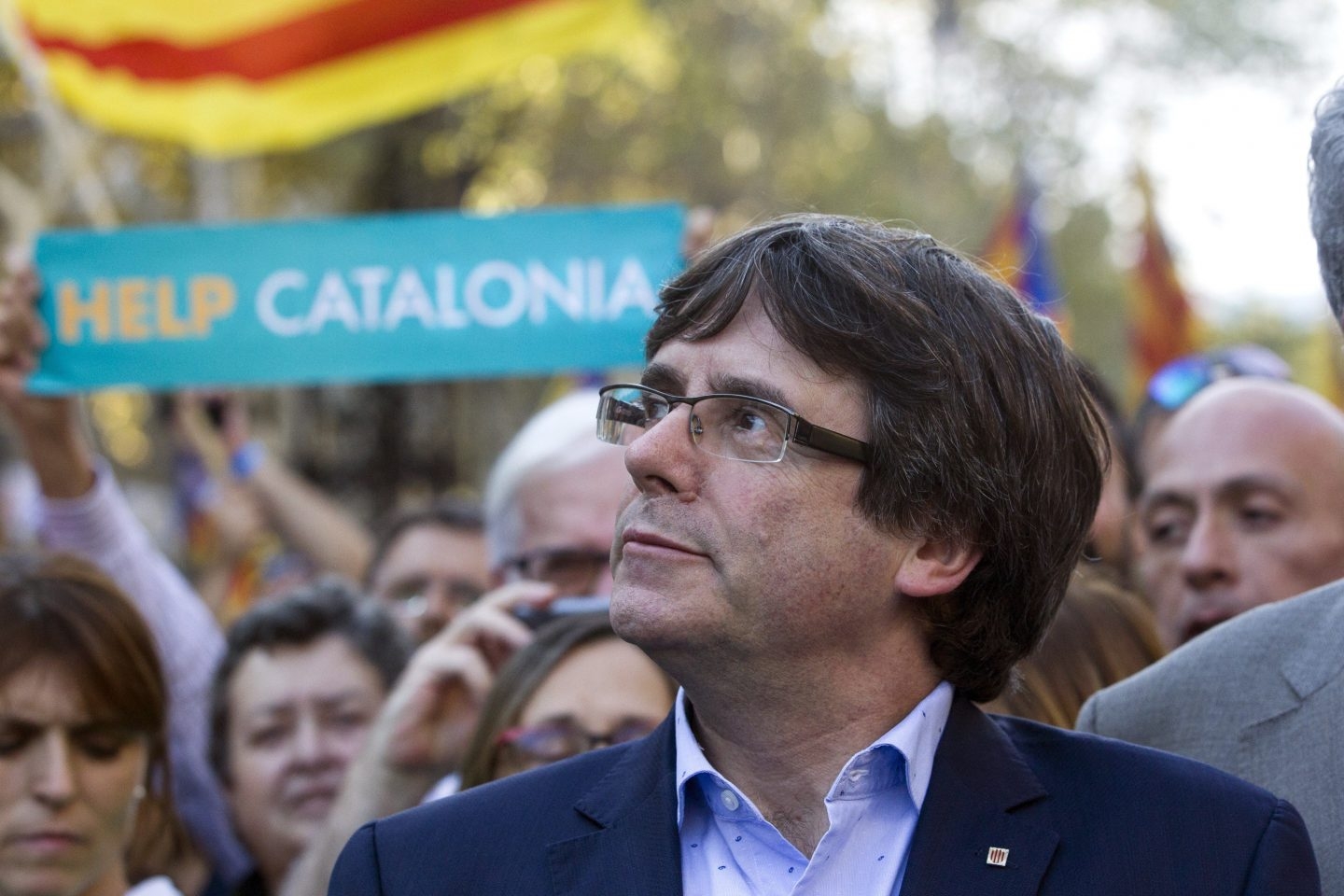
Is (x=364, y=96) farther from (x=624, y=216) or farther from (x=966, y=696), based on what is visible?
(x=966, y=696)

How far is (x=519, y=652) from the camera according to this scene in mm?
3406

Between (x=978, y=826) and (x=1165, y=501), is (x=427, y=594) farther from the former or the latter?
(x=978, y=826)

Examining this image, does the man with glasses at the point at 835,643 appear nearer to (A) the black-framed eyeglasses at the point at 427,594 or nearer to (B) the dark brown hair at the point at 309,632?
(B) the dark brown hair at the point at 309,632

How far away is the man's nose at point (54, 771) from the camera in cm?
316

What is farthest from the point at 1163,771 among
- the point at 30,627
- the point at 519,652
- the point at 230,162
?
the point at 230,162

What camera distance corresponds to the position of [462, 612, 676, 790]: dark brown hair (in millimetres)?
3236

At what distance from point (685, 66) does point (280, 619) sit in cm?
1155

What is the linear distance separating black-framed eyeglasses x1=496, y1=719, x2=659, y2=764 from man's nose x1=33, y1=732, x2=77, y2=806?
2.69 feet

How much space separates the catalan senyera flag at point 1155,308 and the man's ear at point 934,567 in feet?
17.5

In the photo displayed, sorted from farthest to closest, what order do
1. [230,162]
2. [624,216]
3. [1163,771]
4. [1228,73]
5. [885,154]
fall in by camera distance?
[1228,73] < [885,154] < [230,162] < [624,216] < [1163,771]

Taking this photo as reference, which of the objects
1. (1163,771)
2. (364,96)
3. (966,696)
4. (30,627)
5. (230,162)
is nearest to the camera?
(1163,771)

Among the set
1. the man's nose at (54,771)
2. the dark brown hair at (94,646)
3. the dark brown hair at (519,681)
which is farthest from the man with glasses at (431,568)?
the man's nose at (54,771)

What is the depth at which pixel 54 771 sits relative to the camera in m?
3.20

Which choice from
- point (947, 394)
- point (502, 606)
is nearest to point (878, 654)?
point (947, 394)
